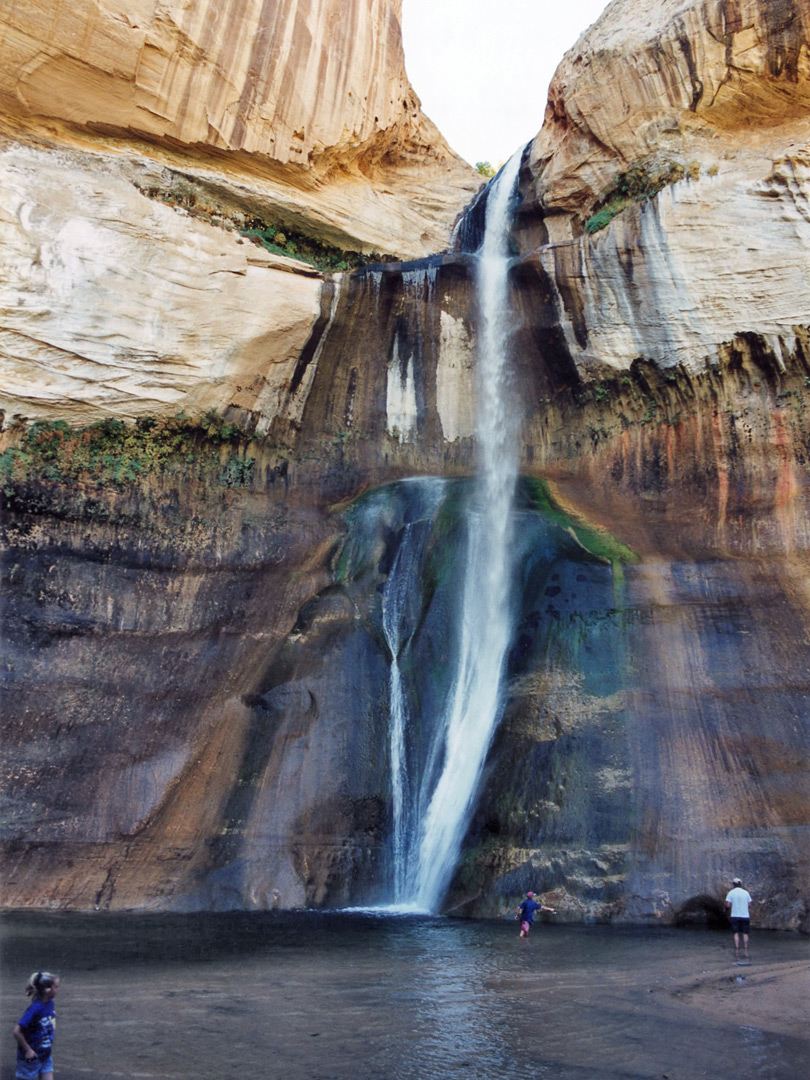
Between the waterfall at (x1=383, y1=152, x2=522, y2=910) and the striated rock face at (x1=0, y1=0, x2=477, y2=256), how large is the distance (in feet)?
12.7

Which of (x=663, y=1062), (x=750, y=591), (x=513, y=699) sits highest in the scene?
(x=750, y=591)

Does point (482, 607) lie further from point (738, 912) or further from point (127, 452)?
point (127, 452)

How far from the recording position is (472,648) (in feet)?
51.2

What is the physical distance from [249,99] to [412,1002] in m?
17.4

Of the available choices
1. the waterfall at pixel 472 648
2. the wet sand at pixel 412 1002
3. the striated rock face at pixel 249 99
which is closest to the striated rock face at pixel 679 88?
the waterfall at pixel 472 648

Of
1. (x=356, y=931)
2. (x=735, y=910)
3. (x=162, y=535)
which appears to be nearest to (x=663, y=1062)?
(x=735, y=910)

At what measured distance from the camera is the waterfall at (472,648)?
44.0 feet

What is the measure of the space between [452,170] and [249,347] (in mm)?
10670

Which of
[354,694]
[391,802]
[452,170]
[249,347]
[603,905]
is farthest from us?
[452,170]

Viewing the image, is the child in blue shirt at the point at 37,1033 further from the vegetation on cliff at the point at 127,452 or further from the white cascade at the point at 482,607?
the vegetation on cliff at the point at 127,452

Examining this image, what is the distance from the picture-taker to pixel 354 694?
49.1 ft

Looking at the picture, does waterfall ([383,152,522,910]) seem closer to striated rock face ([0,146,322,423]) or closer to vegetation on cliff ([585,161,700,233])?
vegetation on cliff ([585,161,700,233])

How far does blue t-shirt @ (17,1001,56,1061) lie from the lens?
5414 mm

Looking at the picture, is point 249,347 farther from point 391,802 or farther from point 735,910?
point 735,910
